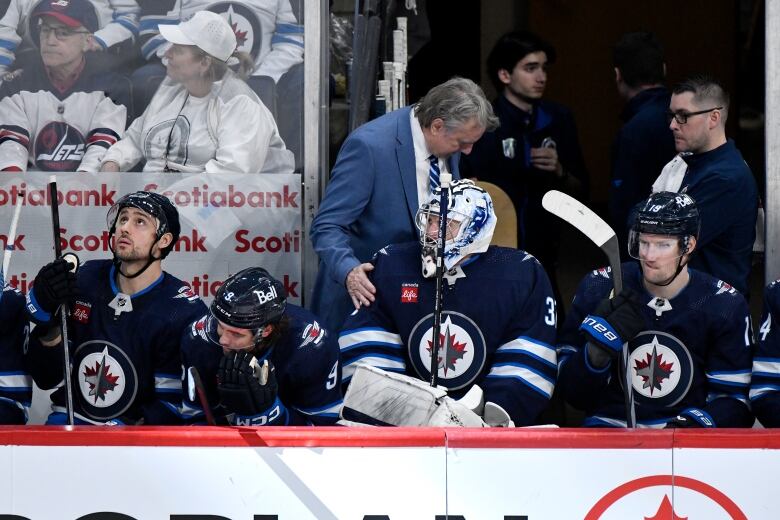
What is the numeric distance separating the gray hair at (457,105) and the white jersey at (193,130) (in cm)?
63

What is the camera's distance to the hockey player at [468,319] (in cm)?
407

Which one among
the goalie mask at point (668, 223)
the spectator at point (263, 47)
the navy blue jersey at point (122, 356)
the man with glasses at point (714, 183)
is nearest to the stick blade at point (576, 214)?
the goalie mask at point (668, 223)

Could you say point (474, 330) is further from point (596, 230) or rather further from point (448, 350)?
point (596, 230)

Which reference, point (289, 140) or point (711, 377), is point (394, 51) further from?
point (711, 377)

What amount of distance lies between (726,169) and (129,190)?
2.01 m

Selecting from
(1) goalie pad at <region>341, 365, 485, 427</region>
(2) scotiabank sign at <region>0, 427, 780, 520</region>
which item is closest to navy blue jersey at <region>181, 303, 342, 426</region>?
(1) goalie pad at <region>341, 365, 485, 427</region>

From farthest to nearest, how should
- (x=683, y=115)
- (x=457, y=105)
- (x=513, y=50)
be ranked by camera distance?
(x=513, y=50) < (x=683, y=115) < (x=457, y=105)

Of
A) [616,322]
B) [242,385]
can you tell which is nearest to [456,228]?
[616,322]

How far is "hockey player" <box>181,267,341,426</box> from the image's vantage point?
3.71m

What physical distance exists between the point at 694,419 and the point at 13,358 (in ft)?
6.56

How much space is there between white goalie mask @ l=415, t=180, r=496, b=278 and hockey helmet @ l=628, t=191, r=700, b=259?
0.43 m

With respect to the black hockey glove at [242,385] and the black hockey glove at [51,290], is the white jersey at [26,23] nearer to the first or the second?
the black hockey glove at [51,290]

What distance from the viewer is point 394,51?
573cm

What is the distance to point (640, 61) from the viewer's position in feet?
17.3
